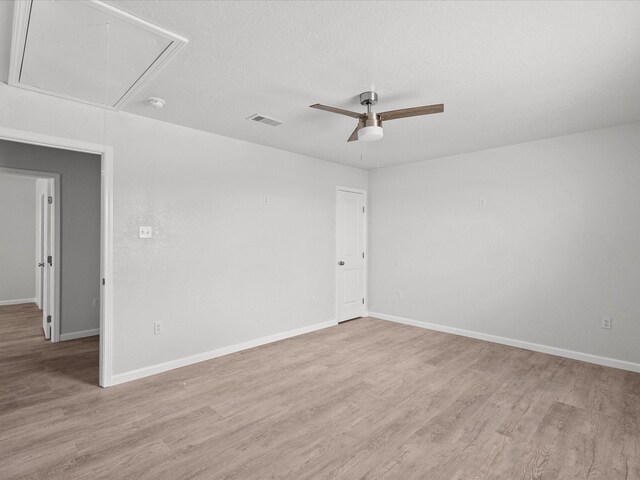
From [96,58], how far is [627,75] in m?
3.70

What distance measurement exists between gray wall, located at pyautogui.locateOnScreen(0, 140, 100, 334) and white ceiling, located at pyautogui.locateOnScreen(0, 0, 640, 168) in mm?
2144

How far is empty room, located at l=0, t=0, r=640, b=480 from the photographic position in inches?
78.8

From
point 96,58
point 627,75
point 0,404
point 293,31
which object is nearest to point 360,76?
point 293,31

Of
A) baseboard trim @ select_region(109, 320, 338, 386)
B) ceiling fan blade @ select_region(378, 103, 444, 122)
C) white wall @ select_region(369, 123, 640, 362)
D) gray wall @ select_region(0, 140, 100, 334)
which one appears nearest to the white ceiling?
ceiling fan blade @ select_region(378, 103, 444, 122)

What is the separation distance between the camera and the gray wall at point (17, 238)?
656 cm

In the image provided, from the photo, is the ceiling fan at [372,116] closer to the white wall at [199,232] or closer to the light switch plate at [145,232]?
the white wall at [199,232]

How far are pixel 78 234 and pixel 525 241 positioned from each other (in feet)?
19.4

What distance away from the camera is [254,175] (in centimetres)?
425

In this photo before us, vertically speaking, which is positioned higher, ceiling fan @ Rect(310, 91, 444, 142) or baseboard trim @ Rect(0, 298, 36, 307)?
ceiling fan @ Rect(310, 91, 444, 142)

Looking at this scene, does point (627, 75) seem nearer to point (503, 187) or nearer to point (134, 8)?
point (503, 187)

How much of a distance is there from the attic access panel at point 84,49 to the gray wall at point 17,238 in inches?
216

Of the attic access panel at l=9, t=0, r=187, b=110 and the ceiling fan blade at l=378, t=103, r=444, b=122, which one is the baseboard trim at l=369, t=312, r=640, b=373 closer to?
the ceiling fan blade at l=378, t=103, r=444, b=122

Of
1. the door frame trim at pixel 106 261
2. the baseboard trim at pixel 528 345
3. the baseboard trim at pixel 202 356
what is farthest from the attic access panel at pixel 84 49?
the baseboard trim at pixel 528 345

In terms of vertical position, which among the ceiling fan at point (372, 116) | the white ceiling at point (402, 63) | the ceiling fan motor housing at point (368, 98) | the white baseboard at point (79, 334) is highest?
the white ceiling at point (402, 63)
